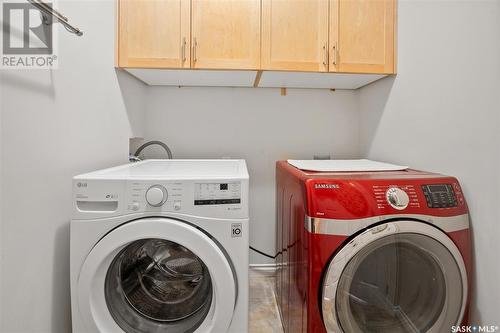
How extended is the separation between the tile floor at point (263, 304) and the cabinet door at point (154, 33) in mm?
1436

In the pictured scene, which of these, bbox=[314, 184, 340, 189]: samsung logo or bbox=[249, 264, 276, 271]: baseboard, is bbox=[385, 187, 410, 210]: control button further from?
bbox=[249, 264, 276, 271]: baseboard

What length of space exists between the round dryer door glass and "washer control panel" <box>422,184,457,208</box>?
902mm

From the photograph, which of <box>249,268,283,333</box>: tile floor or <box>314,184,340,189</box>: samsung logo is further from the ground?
<box>314,184,340,189</box>: samsung logo

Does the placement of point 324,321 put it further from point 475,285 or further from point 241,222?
point 475,285

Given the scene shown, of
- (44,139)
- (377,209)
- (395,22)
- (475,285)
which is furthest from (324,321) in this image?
(395,22)

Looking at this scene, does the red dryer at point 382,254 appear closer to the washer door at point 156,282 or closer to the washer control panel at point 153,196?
the washer door at point 156,282

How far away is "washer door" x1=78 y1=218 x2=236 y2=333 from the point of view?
38.6 inches

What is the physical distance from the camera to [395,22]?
5.01ft

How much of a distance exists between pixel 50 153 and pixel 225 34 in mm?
997

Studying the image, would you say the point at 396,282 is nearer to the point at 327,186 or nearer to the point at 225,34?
the point at 327,186

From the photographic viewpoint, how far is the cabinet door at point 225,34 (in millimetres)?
1447

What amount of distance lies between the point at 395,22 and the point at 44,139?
180 centimetres

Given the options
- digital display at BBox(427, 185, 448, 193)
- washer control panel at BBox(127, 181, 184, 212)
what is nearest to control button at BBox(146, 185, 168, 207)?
washer control panel at BBox(127, 181, 184, 212)

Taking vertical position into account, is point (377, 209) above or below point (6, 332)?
above
